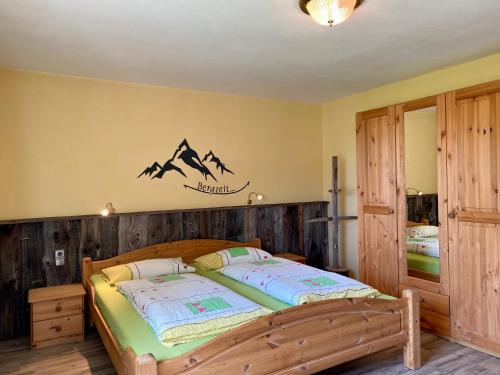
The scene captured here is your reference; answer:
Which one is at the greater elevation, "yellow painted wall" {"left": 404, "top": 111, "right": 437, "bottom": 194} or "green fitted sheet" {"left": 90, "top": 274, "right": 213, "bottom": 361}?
"yellow painted wall" {"left": 404, "top": 111, "right": 437, "bottom": 194}

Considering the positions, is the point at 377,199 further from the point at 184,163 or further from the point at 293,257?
the point at 184,163

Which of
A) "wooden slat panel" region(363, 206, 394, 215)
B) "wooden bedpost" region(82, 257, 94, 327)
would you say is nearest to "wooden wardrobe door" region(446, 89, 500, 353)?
"wooden slat panel" region(363, 206, 394, 215)

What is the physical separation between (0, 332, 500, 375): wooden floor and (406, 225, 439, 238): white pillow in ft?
2.96

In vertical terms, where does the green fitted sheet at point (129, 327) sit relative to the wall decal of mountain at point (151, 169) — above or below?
below

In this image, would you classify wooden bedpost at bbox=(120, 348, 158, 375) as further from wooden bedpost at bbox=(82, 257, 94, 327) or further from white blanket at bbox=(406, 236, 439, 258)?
white blanket at bbox=(406, 236, 439, 258)

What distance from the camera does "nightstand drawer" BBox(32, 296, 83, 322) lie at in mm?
3115

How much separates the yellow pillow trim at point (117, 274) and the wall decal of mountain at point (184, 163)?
3.15 ft

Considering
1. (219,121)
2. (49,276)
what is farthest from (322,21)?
(49,276)

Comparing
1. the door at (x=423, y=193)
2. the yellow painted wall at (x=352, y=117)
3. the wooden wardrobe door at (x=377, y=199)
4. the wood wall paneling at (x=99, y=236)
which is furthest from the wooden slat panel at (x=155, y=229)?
the door at (x=423, y=193)

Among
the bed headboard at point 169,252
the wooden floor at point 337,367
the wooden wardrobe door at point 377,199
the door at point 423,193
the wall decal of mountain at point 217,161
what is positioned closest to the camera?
the wooden floor at point 337,367

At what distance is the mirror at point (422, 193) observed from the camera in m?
3.35

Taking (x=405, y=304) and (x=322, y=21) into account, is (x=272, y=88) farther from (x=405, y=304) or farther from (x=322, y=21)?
(x=405, y=304)

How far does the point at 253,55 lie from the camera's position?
299 centimetres

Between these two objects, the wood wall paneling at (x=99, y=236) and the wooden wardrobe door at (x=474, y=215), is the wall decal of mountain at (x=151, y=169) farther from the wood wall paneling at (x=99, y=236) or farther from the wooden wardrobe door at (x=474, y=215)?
the wooden wardrobe door at (x=474, y=215)
